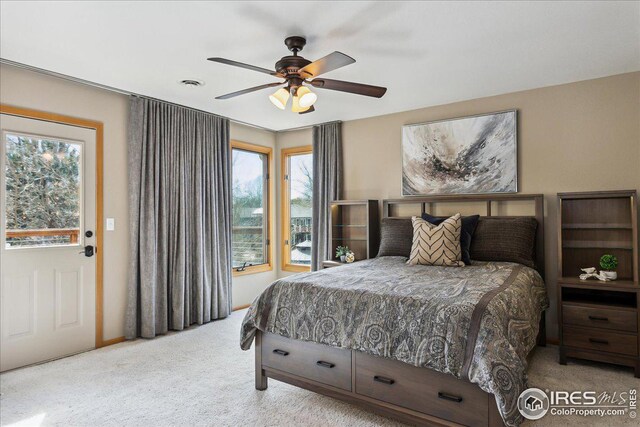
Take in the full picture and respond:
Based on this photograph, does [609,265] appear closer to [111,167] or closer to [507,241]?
[507,241]

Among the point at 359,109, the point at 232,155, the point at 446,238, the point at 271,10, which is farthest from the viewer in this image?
the point at 232,155

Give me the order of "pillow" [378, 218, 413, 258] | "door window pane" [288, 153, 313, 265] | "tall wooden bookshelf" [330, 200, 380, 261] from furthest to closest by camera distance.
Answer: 1. "door window pane" [288, 153, 313, 265]
2. "tall wooden bookshelf" [330, 200, 380, 261]
3. "pillow" [378, 218, 413, 258]

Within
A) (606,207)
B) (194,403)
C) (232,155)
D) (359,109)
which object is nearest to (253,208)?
(232,155)

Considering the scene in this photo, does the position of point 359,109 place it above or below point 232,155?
above

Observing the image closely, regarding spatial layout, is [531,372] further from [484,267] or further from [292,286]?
[292,286]

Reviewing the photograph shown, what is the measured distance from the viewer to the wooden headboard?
3.81 meters

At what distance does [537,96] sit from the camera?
12.8ft

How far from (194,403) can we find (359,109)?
11.5 feet

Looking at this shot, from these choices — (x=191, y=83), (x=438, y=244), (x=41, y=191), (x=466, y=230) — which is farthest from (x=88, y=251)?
(x=466, y=230)

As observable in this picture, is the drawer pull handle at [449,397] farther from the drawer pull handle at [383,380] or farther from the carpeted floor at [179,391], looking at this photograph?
the carpeted floor at [179,391]

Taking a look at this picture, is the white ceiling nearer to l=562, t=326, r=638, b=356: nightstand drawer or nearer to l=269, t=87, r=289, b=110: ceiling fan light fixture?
l=269, t=87, r=289, b=110: ceiling fan light fixture

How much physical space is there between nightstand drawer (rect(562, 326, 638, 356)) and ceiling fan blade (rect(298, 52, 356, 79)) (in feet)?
9.30

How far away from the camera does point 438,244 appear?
366 cm

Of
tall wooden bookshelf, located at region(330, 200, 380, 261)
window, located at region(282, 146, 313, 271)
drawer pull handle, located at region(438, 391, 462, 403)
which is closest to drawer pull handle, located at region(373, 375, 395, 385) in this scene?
drawer pull handle, located at region(438, 391, 462, 403)
